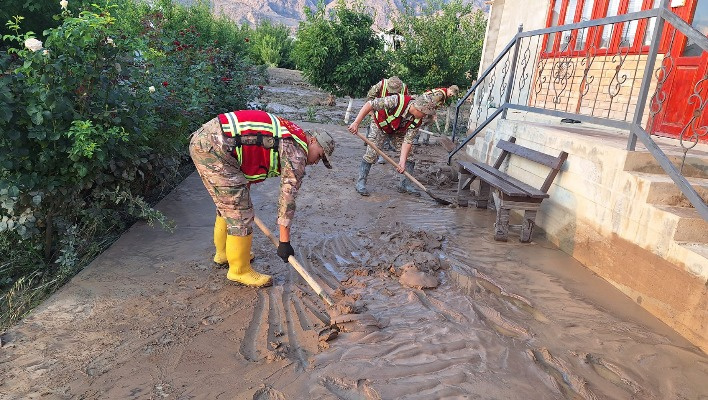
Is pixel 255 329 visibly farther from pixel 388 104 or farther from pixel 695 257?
pixel 388 104

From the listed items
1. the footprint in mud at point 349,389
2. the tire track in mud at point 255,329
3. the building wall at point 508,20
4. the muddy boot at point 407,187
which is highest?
the building wall at point 508,20

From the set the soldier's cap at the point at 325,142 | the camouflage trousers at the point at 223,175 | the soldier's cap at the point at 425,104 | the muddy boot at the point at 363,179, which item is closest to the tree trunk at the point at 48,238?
the camouflage trousers at the point at 223,175

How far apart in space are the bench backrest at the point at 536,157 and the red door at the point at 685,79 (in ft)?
6.93

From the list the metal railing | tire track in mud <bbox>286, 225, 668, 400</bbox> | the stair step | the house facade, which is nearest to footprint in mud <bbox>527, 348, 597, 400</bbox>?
tire track in mud <bbox>286, 225, 668, 400</bbox>

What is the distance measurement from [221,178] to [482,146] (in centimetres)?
504

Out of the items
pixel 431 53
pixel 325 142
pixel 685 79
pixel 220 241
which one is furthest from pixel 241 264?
pixel 431 53

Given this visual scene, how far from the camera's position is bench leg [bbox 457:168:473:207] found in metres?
6.33

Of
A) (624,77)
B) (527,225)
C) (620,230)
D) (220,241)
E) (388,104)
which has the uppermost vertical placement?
(624,77)

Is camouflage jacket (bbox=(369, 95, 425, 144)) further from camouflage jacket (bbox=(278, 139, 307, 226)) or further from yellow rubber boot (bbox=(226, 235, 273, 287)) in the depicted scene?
yellow rubber boot (bbox=(226, 235, 273, 287))

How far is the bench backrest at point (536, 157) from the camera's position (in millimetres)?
4812

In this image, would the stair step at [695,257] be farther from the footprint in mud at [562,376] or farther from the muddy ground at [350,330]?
the footprint in mud at [562,376]

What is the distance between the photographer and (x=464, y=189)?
6473mm

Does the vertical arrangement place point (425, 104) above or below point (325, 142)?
above

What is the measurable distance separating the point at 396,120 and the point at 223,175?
3671 mm
